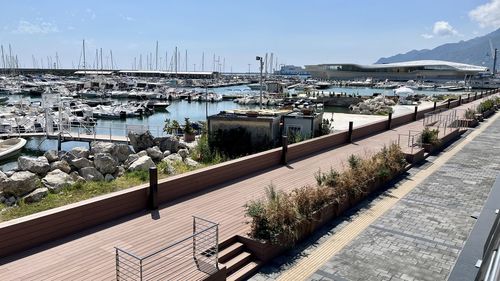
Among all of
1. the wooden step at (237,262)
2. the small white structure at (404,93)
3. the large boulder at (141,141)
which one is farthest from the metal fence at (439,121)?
Result: the small white structure at (404,93)

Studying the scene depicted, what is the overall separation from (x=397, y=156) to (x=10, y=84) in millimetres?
108196

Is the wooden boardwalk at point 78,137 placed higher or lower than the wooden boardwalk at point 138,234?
lower

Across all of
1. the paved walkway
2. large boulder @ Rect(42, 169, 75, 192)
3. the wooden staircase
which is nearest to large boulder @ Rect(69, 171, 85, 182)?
large boulder @ Rect(42, 169, 75, 192)

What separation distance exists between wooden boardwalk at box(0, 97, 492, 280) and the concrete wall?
Answer: 0.64 feet

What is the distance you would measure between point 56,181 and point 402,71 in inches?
6071

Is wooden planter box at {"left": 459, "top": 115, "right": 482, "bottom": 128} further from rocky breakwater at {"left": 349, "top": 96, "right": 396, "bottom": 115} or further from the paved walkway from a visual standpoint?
the paved walkway

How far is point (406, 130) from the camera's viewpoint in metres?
26.5

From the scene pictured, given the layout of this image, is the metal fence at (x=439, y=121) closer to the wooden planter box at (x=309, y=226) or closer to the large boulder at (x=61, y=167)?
the wooden planter box at (x=309, y=226)

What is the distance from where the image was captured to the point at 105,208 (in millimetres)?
9133

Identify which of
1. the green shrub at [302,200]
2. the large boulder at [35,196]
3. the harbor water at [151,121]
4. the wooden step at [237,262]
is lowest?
the harbor water at [151,121]

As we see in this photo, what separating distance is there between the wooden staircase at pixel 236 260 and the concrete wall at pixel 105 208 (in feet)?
9.21

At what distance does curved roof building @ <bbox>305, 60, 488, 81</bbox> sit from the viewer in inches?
5699

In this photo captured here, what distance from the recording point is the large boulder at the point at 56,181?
15141 mm

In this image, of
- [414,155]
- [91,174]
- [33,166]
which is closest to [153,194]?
[91,174]
